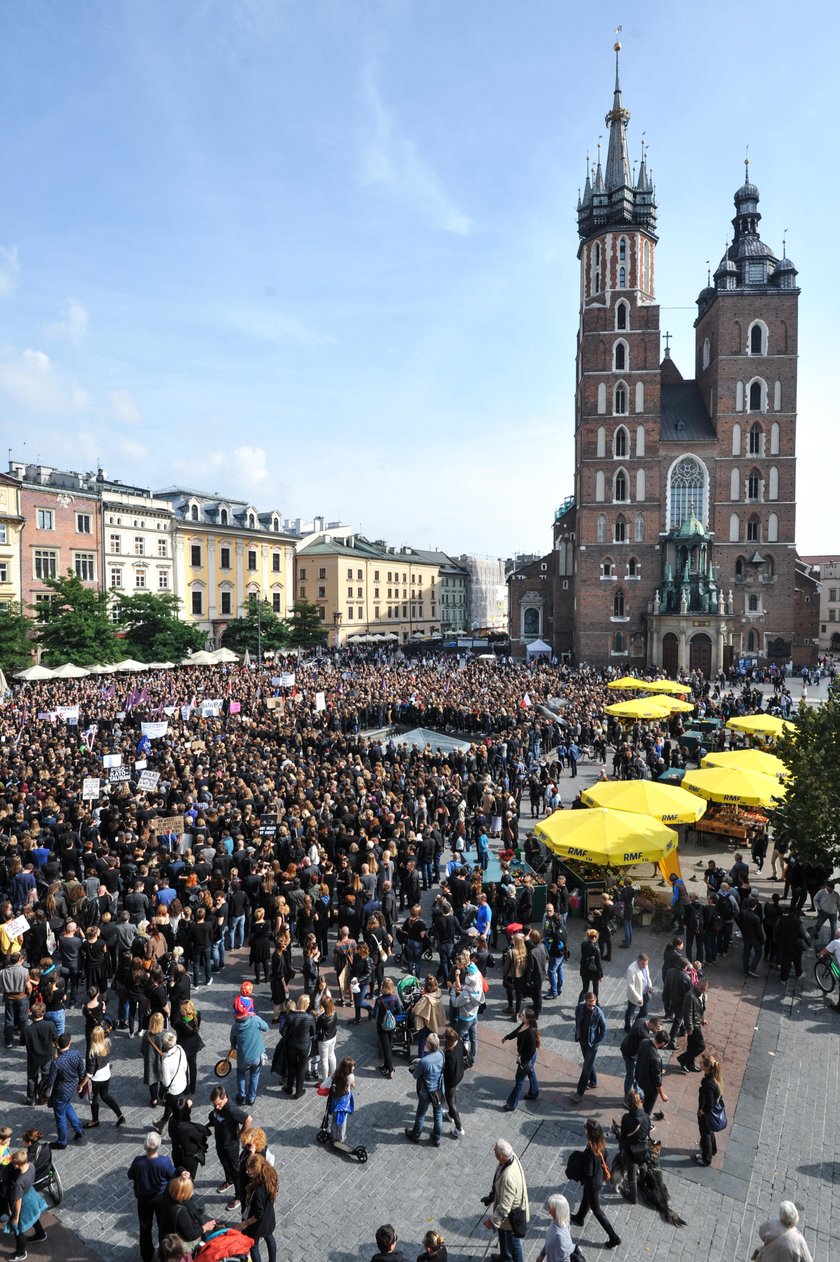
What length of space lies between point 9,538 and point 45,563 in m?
3.07

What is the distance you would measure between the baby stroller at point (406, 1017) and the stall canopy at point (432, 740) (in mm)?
15595

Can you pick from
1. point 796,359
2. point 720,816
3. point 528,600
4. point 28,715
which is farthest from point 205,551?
point 720,816

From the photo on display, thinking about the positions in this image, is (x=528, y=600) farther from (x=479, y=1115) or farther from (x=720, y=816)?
(x=479, y=1115)

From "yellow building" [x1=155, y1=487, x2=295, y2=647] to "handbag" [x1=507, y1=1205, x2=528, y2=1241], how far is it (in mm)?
57366

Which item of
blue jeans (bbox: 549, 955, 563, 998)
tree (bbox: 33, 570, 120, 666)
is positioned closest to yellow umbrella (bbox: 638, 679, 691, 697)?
blue jeans (bbox: 549, 955, 563, 998)

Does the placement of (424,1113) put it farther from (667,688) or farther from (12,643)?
(12,643)

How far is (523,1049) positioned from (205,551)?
5851cm

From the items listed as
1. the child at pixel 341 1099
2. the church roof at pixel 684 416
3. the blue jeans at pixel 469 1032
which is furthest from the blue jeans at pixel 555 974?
the church roof at pixel 684 416

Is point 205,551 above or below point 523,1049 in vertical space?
above

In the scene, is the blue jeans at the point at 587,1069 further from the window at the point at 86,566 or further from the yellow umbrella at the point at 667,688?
the window at the point at 86,566

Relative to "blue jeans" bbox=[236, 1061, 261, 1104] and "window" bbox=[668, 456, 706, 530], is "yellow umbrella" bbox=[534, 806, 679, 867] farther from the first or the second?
"window" bbox=[668, 456, 706, 530]

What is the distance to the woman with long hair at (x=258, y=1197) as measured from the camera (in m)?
5.80

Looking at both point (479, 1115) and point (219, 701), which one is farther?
point (219, 701)

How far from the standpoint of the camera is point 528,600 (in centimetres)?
6625
